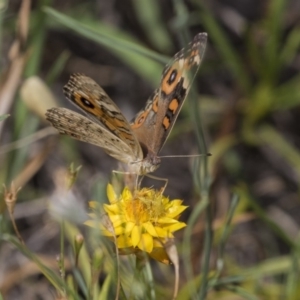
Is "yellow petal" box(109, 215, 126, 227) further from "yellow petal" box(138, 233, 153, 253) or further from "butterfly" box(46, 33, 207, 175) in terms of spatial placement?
"butterfly" box(46, 33, 207, 175)

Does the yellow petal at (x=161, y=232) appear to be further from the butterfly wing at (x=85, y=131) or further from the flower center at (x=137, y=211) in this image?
the butterfly wing at (x=85, y=131)

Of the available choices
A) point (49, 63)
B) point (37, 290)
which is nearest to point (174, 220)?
point (37, 290)

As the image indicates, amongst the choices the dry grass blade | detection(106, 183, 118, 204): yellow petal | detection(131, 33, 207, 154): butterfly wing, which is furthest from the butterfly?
the dry grass blade

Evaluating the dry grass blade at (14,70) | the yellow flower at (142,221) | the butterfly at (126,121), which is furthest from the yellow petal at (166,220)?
the dry grass blade at (14,70)

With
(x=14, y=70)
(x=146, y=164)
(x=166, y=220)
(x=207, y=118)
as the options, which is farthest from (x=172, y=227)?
(x=207, y=118)

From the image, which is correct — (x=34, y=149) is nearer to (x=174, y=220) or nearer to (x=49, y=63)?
(x=49, y=63)
